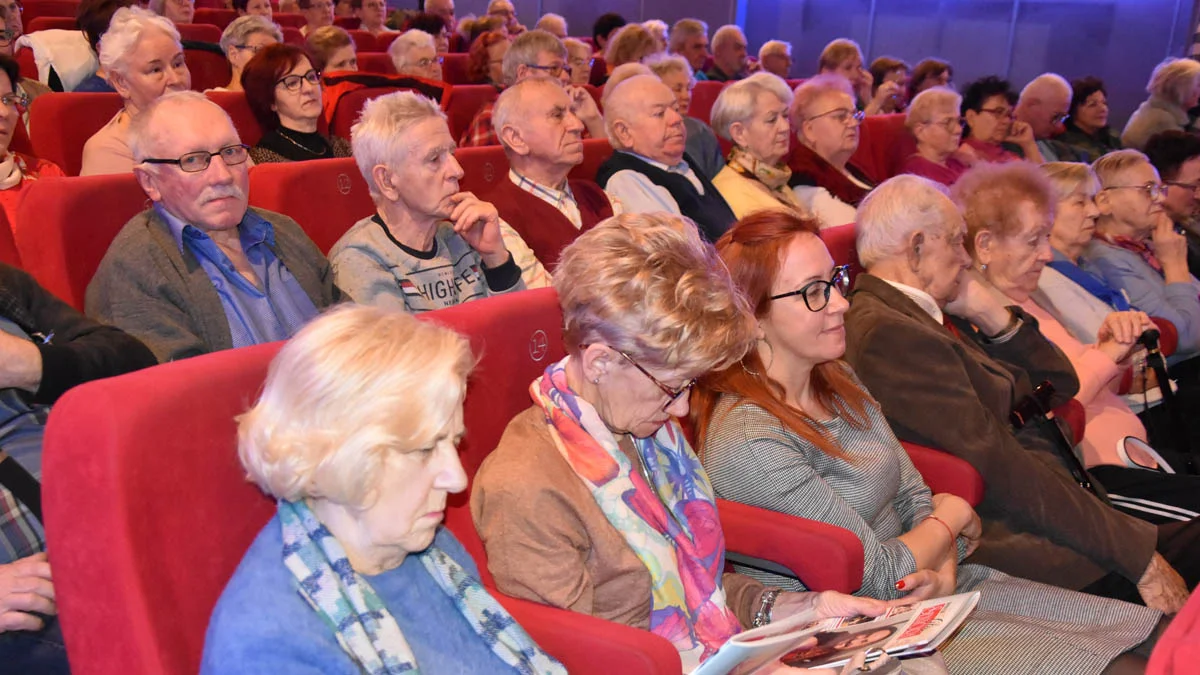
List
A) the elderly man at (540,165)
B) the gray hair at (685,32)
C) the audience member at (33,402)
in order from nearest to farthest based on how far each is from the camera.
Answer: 1. the audience member at (33,402)
2. the elderly man at (540,165)
3. the gray hair at (685,32)

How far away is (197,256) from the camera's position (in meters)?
2.08

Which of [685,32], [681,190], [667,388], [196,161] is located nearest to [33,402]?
[196,161]

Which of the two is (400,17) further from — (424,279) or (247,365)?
(247,365)

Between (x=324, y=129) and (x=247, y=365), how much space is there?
299 cm

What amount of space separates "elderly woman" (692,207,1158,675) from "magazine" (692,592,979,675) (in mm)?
250

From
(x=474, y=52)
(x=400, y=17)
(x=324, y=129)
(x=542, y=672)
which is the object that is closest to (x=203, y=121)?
(x=542, y=672)

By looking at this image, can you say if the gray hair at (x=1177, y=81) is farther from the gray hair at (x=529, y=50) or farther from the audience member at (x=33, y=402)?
the audience member at (x=33, y=402)

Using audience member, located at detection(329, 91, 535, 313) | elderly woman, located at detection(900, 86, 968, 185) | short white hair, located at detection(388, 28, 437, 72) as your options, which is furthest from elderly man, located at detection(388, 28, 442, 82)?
audience member, located at detection(329, 91, 535, 313)

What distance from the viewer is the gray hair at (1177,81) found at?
19.8 ft

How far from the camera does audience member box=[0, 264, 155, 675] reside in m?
1.40

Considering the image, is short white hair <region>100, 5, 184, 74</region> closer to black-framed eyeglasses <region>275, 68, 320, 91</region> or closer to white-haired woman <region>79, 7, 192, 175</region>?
white-haired woman <region>79, 7, 192, 175</region>

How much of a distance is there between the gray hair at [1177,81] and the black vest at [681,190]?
154 inches

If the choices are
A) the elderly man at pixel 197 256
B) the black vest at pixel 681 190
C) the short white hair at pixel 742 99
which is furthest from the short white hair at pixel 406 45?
the elderly man at pixel 197 256

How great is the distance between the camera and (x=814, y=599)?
5.83 ft
